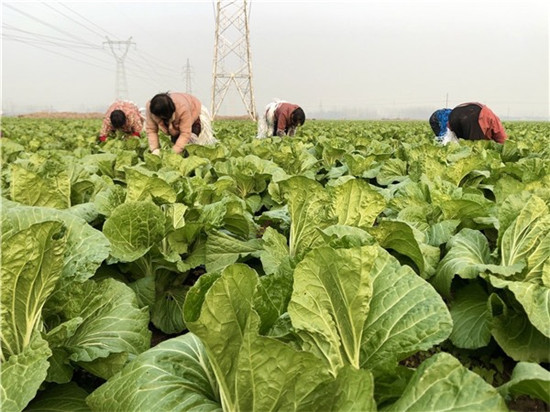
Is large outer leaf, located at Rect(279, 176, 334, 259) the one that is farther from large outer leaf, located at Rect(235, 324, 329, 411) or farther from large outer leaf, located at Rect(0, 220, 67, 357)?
large outer leaf, located at Rect(235, 324, 329, 411)

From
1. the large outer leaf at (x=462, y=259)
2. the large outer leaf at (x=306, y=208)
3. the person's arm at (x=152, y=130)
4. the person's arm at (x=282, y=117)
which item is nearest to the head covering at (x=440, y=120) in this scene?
the person's arm at (x=282, y=117)

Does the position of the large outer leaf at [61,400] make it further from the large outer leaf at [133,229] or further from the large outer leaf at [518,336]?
the large outer leaf at [518,336]

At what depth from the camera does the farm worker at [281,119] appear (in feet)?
35.7

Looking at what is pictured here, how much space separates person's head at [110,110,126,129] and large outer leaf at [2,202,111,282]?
8378 millimetres

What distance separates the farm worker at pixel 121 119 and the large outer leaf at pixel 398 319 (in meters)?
9.51

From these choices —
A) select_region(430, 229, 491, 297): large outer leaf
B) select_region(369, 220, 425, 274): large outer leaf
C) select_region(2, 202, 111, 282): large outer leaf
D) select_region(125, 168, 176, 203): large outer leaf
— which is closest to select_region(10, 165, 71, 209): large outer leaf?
select_region(125, 168, 176, 203): large outer leaf

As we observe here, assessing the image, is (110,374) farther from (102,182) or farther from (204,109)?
(204,109)

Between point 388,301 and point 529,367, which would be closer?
point 529,367

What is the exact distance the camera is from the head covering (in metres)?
10.1

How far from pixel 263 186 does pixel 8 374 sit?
11.6 feet

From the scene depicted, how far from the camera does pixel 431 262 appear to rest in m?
2.58

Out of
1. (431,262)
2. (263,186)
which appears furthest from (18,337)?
(263,186)

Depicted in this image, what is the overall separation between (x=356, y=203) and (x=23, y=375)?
1.87 m

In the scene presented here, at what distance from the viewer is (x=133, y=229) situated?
107 inches
